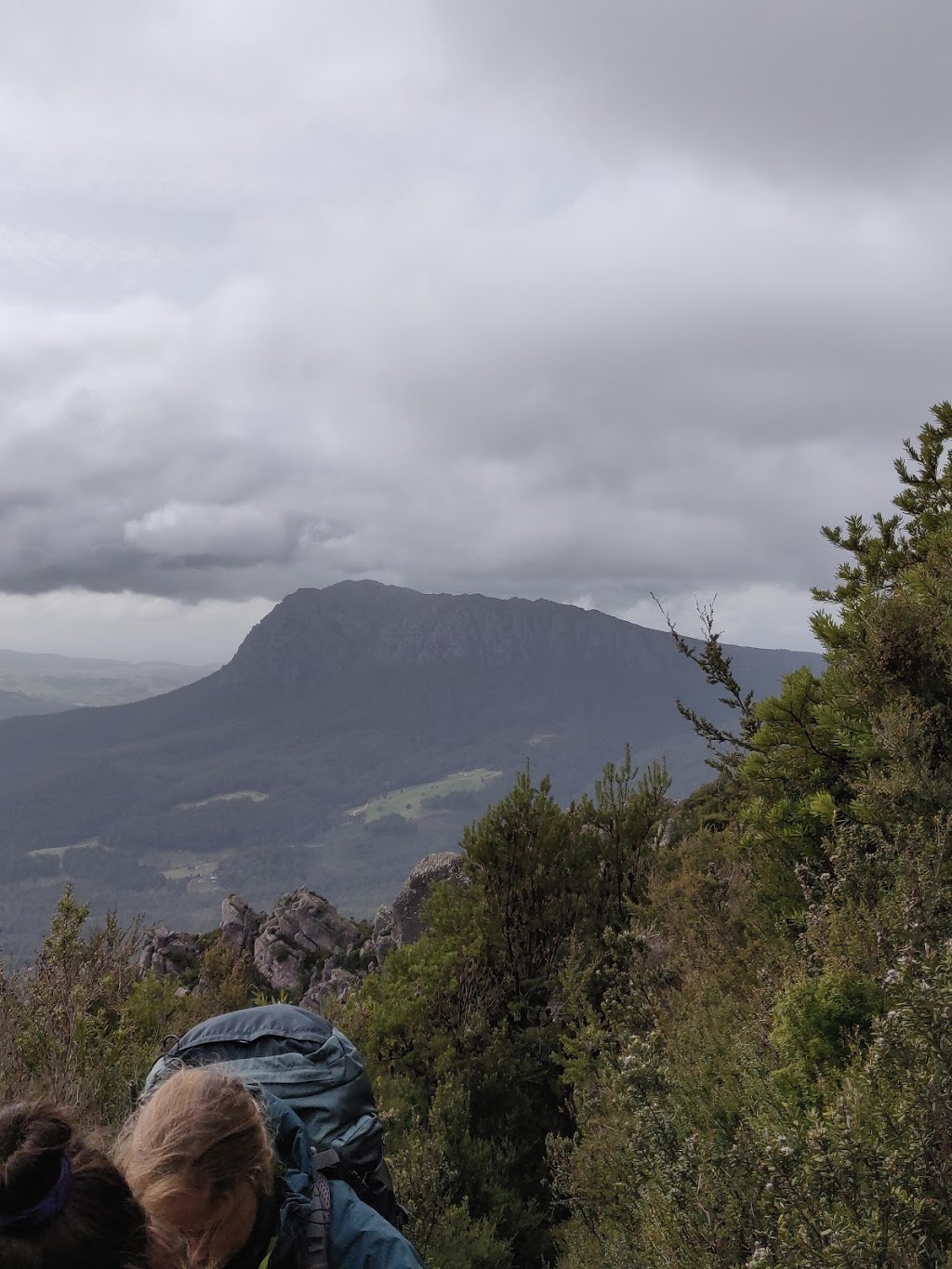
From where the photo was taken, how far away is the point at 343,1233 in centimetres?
250

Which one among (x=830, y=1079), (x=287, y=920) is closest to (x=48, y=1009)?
(x=830, y=1079)

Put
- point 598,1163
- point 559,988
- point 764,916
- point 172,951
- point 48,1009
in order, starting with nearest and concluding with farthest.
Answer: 1. point 598,1163
2. point 764,916
3. point 48,1009
4. point 559,988
5. point 172,951

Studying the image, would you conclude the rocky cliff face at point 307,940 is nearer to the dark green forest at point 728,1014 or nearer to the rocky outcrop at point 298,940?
the rocky outcrop at point 298,940

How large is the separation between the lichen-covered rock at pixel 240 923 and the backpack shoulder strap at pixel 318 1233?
198 feet

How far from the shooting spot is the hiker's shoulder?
245cm

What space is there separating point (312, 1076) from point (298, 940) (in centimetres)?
5949

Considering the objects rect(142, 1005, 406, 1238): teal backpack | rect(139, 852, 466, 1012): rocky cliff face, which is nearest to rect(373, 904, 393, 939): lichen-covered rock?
rect(139, 852, 466, 1012): rocky cliff face

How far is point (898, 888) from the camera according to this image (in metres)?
4.35

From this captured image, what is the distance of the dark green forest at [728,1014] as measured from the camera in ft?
8.34

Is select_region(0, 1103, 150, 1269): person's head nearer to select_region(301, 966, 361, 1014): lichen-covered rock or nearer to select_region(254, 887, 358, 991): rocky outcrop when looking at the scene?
select_region(301, 966, 361, 1014): lichen-covered rock

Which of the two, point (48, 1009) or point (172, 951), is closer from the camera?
point (48, 1009)

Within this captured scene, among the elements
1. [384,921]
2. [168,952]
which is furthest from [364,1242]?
[384,921]

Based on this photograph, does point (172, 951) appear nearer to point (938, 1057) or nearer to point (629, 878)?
point (629, 878)

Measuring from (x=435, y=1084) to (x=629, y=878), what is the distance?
16.8ft
